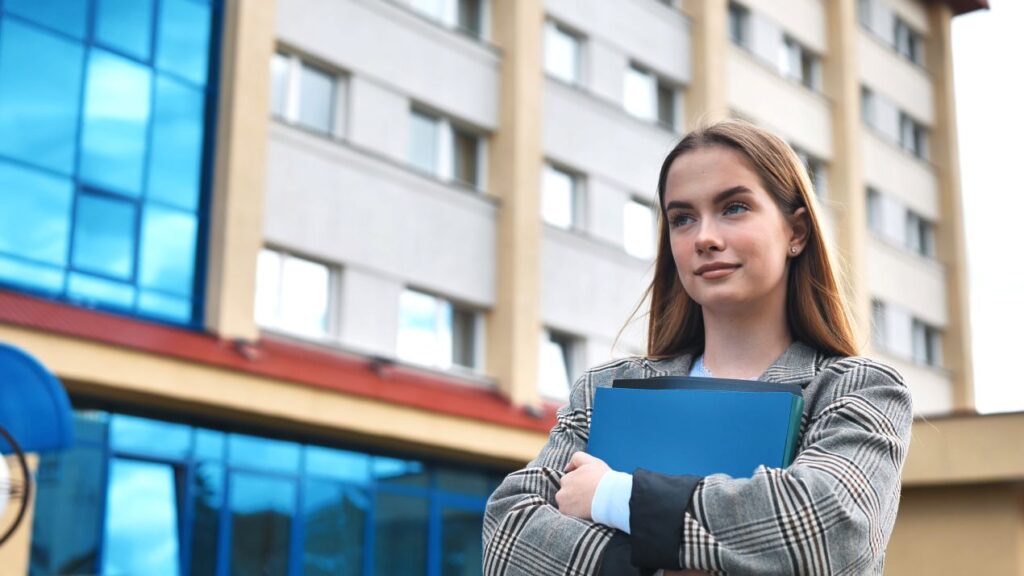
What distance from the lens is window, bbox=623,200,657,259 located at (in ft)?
75.8

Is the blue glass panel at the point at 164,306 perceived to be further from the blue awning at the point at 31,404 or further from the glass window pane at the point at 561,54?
the glass window pane at the point at 561,54

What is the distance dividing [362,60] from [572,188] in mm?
4933

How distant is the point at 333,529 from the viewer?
16.9m

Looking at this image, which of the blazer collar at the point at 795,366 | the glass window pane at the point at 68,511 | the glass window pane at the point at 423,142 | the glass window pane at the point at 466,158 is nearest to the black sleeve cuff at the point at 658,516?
the blazer collar at the point at 795,366

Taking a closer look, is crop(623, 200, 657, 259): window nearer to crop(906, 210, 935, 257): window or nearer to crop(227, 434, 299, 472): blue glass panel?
crop(227, 434, 299, 472): blue glass panel

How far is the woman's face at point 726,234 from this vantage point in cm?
222

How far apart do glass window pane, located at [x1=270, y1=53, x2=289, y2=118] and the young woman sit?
15.6m

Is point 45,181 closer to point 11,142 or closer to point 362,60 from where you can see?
point 11,142

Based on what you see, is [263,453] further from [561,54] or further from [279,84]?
[561,54]

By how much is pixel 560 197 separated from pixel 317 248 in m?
5.67

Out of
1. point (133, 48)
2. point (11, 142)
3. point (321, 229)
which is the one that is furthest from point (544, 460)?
point (321, 229)

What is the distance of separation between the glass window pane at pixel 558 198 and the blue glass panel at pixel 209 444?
7.41m

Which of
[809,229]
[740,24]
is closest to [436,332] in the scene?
[740,24]

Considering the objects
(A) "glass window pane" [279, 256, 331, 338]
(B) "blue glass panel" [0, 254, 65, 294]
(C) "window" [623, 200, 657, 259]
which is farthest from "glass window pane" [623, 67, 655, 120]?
(B) "blue glass panel" [0, 254, 65, 294]
